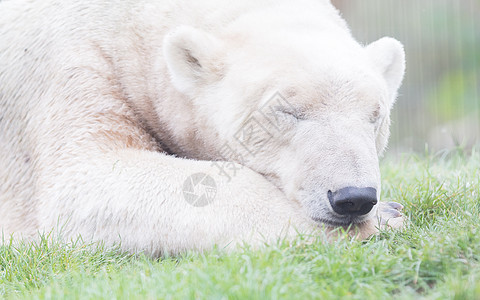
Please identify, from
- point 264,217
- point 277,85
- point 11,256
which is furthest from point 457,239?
point 11,256

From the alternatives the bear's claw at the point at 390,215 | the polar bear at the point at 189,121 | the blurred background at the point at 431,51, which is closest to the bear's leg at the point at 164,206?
the polar bear at the point at 189,121

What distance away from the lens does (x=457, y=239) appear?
2936 mm

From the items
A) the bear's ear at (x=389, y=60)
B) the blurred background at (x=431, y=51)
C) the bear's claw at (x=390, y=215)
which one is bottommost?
the blurred background at (x=431, y=51)

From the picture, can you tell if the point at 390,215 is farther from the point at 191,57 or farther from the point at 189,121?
the point at 191,57

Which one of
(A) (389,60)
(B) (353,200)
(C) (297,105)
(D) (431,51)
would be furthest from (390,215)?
(D) (431,51)

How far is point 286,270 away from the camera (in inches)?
108

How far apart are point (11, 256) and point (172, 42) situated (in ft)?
4.88

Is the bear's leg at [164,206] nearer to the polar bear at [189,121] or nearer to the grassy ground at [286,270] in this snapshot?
the polar bear at [189,121]

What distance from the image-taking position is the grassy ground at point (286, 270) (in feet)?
8.42

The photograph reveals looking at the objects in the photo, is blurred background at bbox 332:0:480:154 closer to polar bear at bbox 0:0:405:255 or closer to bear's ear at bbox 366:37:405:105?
bear's ear at bbox 366:37:405:105

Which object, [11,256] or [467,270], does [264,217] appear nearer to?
[467,270]

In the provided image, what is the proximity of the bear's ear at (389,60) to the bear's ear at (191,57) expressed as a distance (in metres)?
1.00

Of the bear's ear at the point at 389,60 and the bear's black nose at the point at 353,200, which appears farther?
the bear's ear at the point at 389,60

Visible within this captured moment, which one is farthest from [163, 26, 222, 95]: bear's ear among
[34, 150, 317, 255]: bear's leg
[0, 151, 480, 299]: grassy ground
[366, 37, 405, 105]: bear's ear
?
[0, 151, 480, 299]: grassy ground
